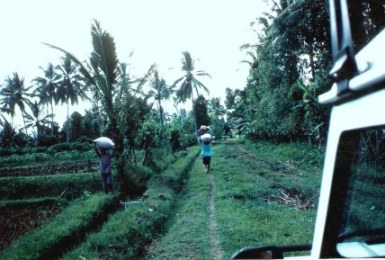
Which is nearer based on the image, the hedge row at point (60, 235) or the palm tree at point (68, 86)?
the hedge row at point (60, 235)

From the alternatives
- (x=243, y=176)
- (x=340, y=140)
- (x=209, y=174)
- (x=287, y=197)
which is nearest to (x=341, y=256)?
(x=340, y=140)

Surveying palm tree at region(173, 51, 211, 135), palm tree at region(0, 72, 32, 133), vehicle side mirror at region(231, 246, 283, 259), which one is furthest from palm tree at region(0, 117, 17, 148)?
vehicle side mirror at region(231, 246, 283, 259)

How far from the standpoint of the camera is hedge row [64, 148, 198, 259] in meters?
6.38

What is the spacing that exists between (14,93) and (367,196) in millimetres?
59045

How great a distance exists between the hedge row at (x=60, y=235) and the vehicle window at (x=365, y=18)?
36.1 ft

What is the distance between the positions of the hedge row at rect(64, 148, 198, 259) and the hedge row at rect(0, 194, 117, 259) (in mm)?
627

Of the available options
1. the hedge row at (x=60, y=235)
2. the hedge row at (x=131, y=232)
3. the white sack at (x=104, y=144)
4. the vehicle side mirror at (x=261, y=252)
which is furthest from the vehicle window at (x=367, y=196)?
the white sack at (x=104, y=144)

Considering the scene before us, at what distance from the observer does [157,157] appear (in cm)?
1959

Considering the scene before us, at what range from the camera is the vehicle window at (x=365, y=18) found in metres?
13.7

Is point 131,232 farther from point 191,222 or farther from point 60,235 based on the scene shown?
point 60,235

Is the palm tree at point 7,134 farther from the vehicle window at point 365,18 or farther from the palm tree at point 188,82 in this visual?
the vehicle window at point 365,18

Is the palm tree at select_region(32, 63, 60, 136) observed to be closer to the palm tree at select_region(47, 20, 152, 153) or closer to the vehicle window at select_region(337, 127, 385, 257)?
the palm tree at select_region(47, 20, 152, 153)

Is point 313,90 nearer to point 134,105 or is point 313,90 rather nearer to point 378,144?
point 134,105

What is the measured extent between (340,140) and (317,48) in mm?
19869
